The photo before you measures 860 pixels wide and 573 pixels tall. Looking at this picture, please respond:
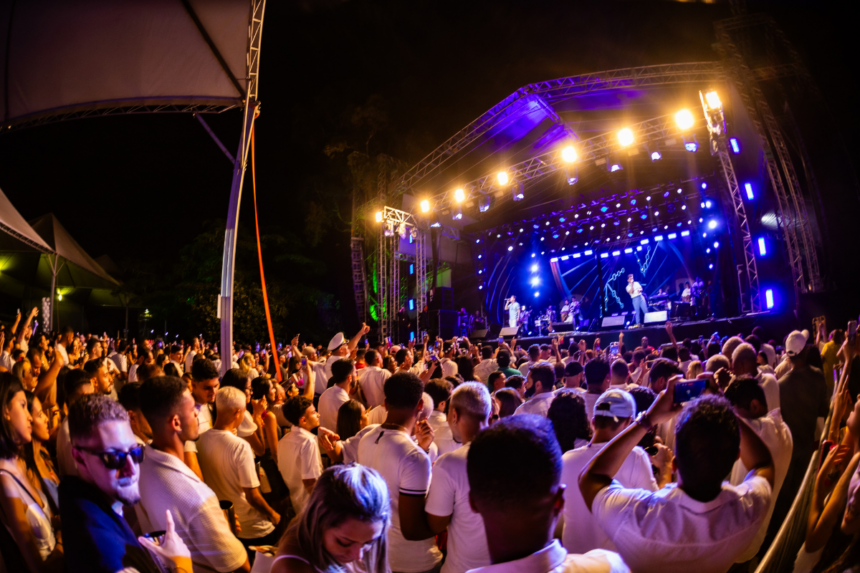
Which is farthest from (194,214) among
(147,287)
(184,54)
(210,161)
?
(184,54)

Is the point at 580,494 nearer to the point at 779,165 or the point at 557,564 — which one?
the point at 557,564

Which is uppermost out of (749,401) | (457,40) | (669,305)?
(457,40)

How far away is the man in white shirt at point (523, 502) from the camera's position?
1.18 meters

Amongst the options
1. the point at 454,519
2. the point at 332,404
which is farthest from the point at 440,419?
the point at 454,519

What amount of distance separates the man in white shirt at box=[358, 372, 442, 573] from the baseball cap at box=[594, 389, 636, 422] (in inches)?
34.3

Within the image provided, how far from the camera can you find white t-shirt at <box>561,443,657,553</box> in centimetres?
221

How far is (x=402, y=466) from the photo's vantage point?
7.99 ft

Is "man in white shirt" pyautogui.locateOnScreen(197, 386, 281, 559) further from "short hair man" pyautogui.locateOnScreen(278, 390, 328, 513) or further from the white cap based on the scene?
the white cap

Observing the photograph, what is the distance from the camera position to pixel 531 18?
585 inches

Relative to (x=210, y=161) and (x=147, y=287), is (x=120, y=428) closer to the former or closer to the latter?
(x=147, y=287)

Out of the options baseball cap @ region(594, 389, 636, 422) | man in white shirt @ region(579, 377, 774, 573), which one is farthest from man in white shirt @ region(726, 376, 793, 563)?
man in white shirt @ region(579, 377, 774, 573)

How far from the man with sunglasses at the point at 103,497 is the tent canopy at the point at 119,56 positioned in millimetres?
5112

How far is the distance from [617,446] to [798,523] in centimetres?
65

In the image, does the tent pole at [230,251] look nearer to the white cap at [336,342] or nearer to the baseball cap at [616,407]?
the white cap at [336,342]
